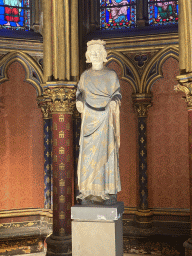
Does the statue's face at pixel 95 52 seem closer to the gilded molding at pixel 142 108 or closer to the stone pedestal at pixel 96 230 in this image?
the stone pedestal at pixel 96 230

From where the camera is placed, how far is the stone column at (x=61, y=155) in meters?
7.57

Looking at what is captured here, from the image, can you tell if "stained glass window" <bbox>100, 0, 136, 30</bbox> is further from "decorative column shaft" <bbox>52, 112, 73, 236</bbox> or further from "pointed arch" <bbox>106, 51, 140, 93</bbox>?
"decorative column shaft" <bbox>52, 112, 73, 236</bbox>

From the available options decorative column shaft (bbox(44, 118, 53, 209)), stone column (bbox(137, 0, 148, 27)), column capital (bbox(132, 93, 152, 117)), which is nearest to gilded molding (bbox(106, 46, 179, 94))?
column capital (bbox(132, 93, 152, 117))

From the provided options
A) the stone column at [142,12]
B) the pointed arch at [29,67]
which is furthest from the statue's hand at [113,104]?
the stone column at [142,12]

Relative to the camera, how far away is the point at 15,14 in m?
10.0

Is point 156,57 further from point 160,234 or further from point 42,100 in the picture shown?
point 160,234

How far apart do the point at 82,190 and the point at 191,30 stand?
379 centimetres

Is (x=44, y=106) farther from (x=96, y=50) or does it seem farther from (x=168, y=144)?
(x=96, y=50)

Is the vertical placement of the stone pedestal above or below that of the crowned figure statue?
below

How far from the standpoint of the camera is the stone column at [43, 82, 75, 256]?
757 cm

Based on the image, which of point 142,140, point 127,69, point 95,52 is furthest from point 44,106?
point 95,52

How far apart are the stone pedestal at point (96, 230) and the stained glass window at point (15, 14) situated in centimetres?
680

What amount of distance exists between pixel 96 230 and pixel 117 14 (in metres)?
7.11

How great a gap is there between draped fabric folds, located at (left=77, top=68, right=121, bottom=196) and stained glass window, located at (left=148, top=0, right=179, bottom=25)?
5.63 metres
